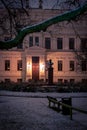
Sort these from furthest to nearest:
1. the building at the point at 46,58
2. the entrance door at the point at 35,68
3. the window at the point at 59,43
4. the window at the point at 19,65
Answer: the window at the point at 59,43, the window at the point at 19,65, the building at the point at 46,58, the entrance door at the point at 35,68

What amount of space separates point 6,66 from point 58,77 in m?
8.06

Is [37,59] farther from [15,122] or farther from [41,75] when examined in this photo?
[15,122]

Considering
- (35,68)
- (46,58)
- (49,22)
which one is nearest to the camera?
(49,22)

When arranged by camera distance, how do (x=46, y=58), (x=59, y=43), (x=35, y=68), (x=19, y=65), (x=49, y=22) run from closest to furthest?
(x=49, y=22)
(x=35, y=68)
(x=46, y=58)
(x=19, y=65)
(x=59, y=43)

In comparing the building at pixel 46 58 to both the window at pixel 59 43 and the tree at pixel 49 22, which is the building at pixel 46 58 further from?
the tree at pixel 49 22

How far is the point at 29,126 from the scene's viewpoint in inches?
699

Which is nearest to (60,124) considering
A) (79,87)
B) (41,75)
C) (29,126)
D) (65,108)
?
(29,126)

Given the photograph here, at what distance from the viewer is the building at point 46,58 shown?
2539 inches

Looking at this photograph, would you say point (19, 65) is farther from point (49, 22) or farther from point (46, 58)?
point (49, 22)

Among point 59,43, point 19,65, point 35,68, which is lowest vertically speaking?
point 35,68

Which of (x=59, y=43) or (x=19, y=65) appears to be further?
(x=59, y=43)

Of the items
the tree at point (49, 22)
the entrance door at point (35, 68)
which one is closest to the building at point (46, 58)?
the entrance door at point (35, 68)

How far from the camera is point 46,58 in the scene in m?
65.5

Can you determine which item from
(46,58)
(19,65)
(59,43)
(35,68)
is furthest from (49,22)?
(59,43)
